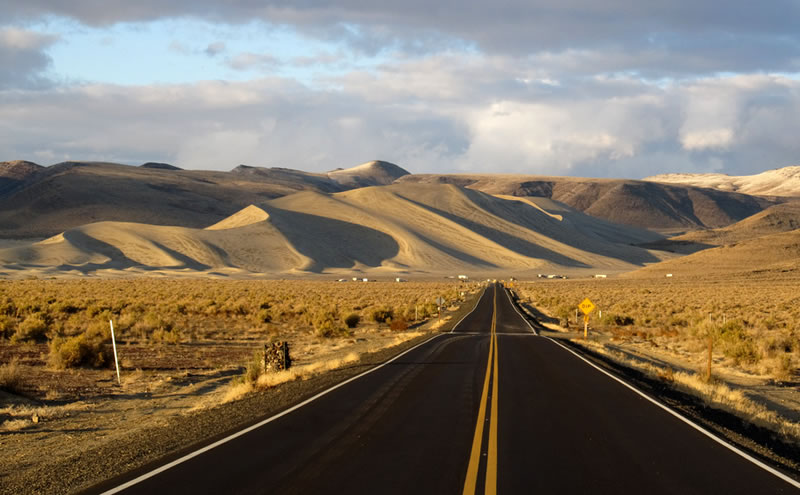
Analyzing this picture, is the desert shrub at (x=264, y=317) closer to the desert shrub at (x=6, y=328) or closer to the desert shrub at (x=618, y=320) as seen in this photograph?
the desert shrub at (x=6, y=328)

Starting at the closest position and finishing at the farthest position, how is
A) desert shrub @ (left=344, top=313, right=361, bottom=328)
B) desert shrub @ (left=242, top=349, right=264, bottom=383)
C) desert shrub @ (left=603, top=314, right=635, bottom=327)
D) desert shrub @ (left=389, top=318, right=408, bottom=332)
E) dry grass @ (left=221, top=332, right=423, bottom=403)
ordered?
dry grass @ (left=221, top=332, right=423, bottom=403), desert shrub @ (left=242, top=349, right=264, bottom=383), desert shrub @ (left=389, top=318, right=408, bottom=332), desert shrub @ (left=344, top=313, right=361, bottom=328), desert shrub @ (left=603, top=314, right=635, bottom=327)

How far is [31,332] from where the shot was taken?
80.1 feet

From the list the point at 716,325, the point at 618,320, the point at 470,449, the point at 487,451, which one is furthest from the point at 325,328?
the point at 487,451

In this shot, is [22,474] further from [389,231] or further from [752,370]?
[389,231]

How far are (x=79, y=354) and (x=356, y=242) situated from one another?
13047 centimetres

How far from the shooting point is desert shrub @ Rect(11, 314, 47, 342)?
944 inches

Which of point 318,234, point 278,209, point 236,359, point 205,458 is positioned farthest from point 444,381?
point 278,209

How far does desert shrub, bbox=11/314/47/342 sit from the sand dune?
277 feet

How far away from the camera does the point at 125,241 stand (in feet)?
429

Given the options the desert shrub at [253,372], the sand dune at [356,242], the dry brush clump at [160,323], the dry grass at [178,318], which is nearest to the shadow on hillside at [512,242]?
the sand dune at [356,242]

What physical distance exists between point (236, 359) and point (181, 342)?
440cm

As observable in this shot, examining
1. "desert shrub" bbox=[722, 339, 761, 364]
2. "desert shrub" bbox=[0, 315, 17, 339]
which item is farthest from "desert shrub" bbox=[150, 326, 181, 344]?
"desert shrub" bbox=[722, 339, 761, 364]

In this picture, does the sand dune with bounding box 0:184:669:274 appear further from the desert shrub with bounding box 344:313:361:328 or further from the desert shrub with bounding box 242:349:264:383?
the desert shrub with bounding box 242:349:264:383

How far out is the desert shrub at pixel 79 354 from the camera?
18688 mm
